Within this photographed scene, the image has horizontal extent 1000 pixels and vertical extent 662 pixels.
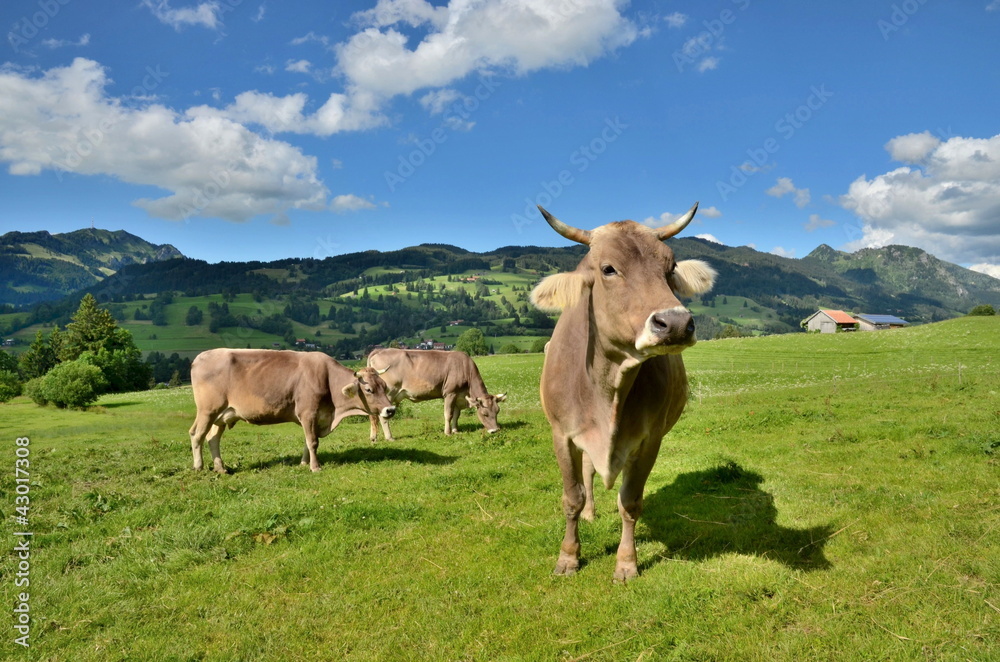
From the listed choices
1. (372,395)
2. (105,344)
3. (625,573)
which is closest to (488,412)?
(372,395)

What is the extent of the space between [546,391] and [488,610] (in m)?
2.38

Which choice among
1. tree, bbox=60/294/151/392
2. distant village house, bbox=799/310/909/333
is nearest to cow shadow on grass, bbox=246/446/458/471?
tree, bbox=60/294/151/392

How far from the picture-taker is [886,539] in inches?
226

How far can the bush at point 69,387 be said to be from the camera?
34219 millimetres

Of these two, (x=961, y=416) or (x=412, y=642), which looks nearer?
(x=412, y=642)

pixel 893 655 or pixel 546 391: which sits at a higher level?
pixel 546 391

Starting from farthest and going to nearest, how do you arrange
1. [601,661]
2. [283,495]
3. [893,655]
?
[283,495] < [601,661] < [893,655]

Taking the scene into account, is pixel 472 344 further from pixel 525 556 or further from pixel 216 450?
pixel 525 556

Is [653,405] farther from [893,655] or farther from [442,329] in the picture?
[442,329]

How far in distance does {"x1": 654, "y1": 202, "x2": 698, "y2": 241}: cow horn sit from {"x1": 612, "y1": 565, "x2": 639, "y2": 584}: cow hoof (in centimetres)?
346

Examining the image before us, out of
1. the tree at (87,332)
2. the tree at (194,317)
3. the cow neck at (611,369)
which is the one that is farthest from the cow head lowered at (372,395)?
the tree at (194,317)

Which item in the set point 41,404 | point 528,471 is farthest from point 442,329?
point 528,471

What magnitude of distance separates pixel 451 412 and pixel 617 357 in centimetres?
1345

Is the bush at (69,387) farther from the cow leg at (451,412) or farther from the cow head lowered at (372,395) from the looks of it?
the cow head lowered at (372,395)
